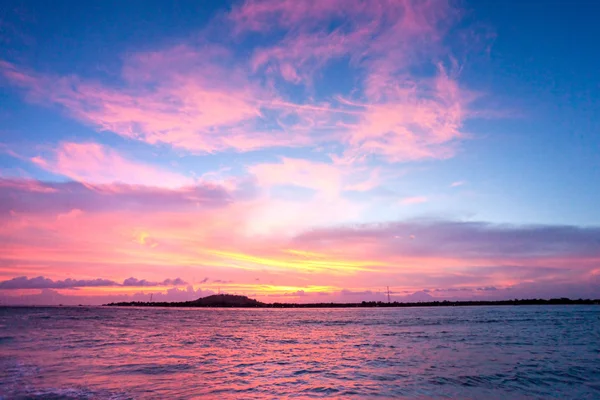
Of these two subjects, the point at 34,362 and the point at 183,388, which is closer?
the point at 183,388

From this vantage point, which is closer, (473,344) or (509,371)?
(509,371)

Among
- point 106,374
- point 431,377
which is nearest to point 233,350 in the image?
point 106,374

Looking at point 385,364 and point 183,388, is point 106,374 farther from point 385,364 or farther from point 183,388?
point 385,364

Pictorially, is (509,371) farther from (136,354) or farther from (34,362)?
(34,362)

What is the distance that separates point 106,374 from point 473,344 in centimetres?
3278

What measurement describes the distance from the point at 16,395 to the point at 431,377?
20154 mm

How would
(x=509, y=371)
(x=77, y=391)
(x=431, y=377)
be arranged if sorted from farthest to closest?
(x=509, y=371)
(x=431, y=377)
(x=77, y=391)

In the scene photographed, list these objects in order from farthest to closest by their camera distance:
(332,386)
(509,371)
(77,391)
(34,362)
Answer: (34,362)
(509,371)
(332,386)
(77,391)

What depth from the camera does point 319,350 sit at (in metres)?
33.9

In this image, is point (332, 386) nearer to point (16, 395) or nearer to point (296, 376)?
point (296, 376)

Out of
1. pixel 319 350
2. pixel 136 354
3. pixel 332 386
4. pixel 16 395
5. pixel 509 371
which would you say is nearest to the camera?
pixel 16 395

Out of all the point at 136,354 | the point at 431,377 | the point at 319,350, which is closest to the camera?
the point at 431,377

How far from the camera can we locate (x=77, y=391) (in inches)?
678

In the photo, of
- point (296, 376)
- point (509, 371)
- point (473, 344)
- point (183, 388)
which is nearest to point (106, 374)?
point (183, 388)
